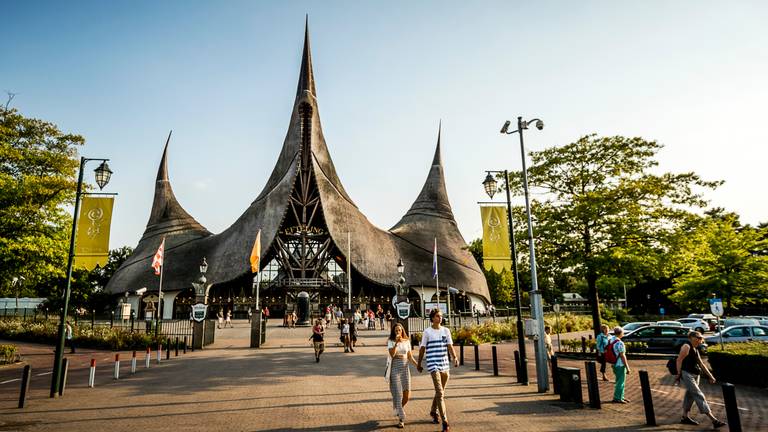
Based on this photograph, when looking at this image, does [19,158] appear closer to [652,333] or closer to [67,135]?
[67,135]

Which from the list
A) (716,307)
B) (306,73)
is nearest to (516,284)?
(716,307)

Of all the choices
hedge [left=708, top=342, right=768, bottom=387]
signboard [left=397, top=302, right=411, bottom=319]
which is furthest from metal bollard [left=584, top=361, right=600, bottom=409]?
signboard [left=397, top=302, right=411, bottom=319]

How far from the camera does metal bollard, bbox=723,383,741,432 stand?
543cm

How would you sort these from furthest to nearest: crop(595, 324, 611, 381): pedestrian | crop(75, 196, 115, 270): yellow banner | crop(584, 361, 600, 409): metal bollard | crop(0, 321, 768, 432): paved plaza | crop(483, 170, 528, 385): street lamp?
1. crop(595, 324, 611, 381): pedestrian
2. crop(75, 196, 115, 270): yellow banner
3. crop(483, 170, 528, 385): street lamp
4. crop(584, 361, 600, 409): metal bollard
5. crop(0, 321, 768, 432): paved plaza

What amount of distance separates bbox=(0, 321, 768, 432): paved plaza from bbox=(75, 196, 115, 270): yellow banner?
11.0 ft

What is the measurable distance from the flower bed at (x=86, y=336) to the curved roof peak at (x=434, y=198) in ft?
135

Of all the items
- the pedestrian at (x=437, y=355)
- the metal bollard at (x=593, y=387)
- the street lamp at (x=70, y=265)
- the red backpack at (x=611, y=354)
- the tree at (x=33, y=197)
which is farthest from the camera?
the tree at (x=33, y=197)

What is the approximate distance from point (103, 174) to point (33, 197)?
471 inches

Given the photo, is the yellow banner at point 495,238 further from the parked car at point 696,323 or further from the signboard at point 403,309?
the parked car at point 696,323

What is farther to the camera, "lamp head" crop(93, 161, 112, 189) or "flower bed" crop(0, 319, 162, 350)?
"flower bed" crop(0, 319, 162, 350)

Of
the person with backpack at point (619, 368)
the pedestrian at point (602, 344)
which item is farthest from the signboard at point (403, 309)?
the person with backpack at point (619, 368)

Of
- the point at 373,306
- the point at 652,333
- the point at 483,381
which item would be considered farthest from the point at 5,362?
the point at 373,306

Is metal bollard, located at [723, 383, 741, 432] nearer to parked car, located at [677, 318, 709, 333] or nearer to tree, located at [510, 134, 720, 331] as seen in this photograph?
tree, located at [510, 134, 720, 331]

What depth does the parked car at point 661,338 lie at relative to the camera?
16.3 meters
